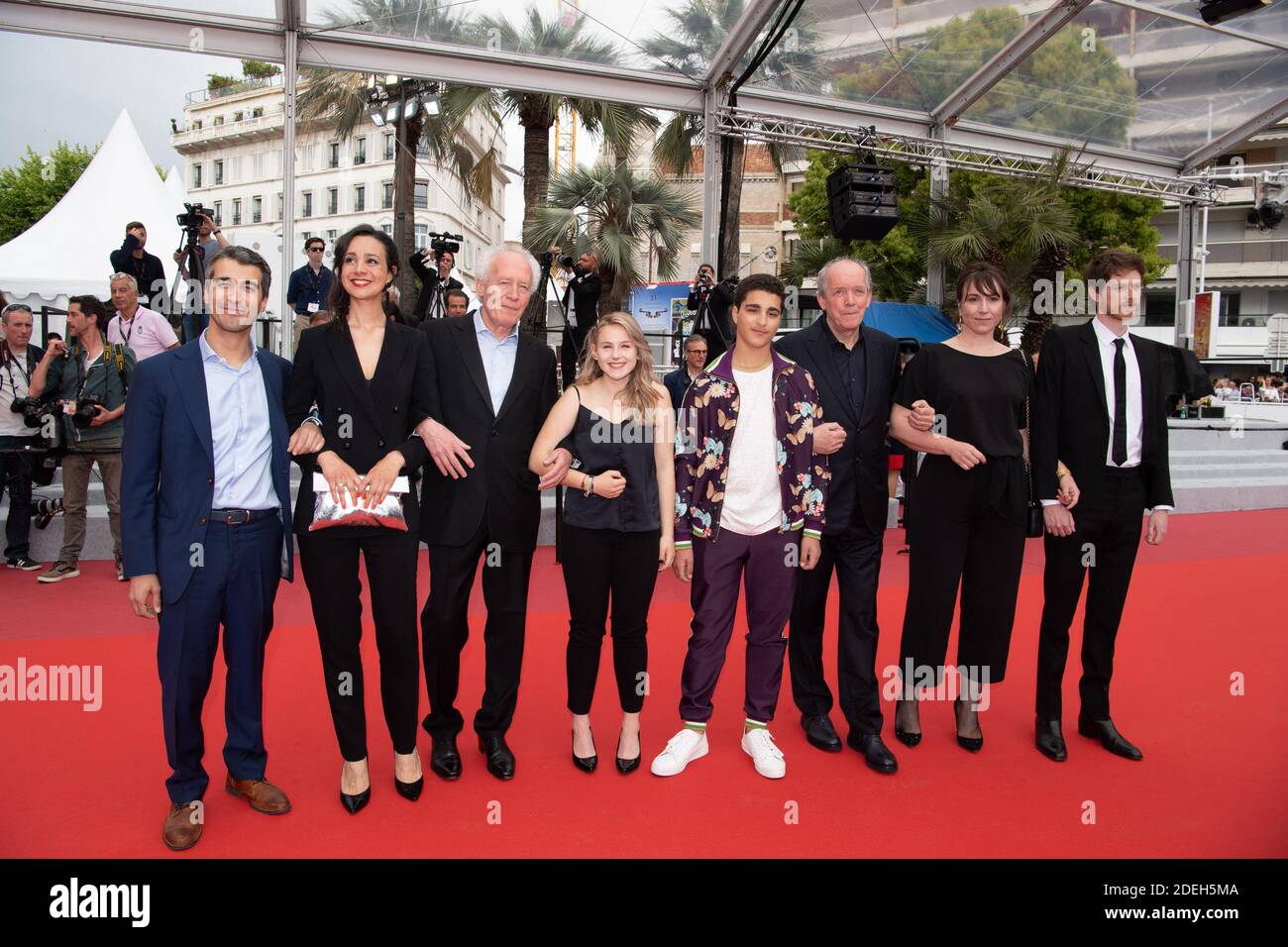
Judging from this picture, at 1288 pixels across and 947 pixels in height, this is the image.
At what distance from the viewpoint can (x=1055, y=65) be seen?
41.2ft

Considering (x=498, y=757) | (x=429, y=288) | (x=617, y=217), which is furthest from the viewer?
(x=617, y=217)

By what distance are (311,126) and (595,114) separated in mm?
6631

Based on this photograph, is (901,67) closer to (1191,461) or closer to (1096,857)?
(1191,461)

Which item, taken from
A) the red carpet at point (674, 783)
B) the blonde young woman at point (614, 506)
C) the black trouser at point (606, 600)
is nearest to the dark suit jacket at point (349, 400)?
the blonde young woman at point (614, 506)

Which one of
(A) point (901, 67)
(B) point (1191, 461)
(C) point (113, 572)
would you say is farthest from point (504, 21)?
(B) point (1191, 461)

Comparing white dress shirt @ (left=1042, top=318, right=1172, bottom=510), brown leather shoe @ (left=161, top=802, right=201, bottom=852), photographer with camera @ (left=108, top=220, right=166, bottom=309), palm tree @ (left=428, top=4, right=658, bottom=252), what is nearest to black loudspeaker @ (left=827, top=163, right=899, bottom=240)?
palm tree @ (left=428, top=4, right=658, bottom=252)

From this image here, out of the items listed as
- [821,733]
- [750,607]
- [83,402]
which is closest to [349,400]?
[750,607]

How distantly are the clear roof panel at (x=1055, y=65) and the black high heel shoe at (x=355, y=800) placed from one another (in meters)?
10.6

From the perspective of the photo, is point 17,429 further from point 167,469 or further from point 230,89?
point 230,89

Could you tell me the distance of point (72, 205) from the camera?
15.5 meters

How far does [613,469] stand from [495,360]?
1.93ft

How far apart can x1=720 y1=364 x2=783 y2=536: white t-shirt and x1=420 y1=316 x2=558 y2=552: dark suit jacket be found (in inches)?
30.3

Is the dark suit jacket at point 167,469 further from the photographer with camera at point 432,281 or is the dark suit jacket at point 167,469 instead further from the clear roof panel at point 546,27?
the clear roof panel at point 546,27

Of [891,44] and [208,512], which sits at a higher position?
[891,44]
